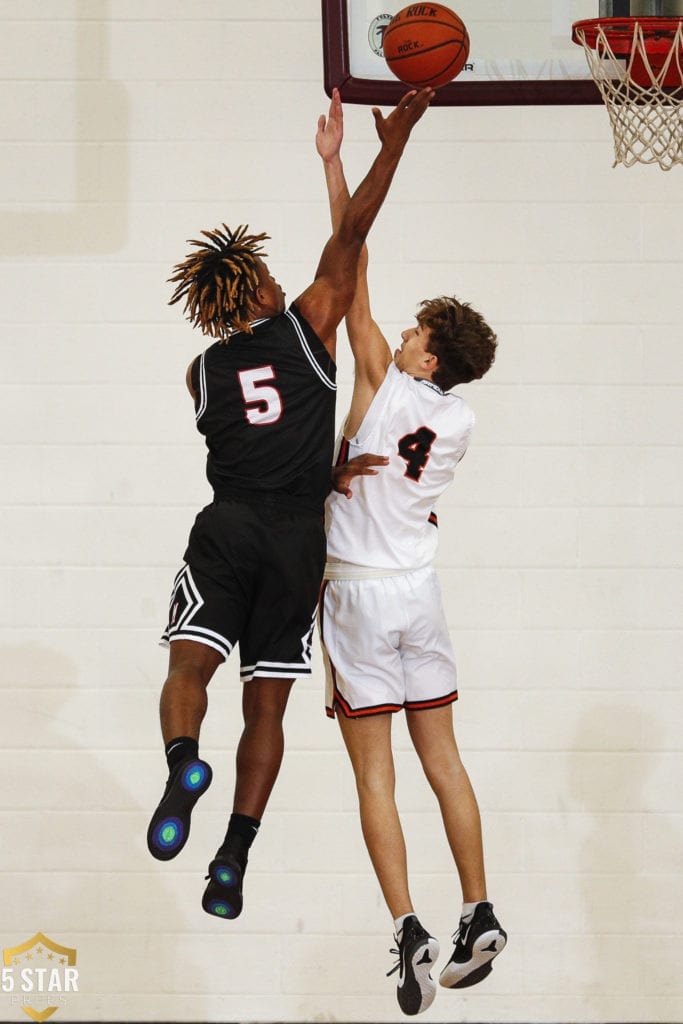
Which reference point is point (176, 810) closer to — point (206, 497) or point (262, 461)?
point (262, 461)

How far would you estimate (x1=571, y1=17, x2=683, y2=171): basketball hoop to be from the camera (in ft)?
13.8

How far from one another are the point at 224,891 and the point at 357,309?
1.84 metres

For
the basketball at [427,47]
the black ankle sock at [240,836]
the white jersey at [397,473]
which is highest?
the basketball at [427,47]

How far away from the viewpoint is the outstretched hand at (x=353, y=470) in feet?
13.3

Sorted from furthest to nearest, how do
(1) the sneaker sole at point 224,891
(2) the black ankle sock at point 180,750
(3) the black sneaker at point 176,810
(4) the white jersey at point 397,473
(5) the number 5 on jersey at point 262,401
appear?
(4) the white jersey at point 397,473 → (5) the number 5 on jersey at point 262,401 → (1) the sneaker sole at point 224,891 → (2) the black ankle sock at point 180,750 → (3) the black sneaker at point 176,810

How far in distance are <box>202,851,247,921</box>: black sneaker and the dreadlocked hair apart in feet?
5.24

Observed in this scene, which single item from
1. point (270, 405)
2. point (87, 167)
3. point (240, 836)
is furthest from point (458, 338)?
point (87, 167)

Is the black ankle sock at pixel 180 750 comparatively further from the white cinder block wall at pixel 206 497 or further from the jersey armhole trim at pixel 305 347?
the white cinder block wall at pixel 206 497

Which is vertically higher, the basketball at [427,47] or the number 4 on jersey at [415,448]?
the basketball at [427,47]

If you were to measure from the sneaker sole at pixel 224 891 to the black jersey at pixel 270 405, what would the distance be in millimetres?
1119

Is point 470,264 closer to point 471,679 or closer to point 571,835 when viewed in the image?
point 471,679

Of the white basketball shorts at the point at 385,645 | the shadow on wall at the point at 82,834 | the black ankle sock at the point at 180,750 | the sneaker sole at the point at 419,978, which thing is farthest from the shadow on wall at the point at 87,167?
the sneaker sole at the point at 419,978

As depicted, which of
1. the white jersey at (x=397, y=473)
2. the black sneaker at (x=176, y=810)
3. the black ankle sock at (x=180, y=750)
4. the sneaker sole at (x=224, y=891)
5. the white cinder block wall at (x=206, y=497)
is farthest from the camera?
the white cinder block wall at (x=206, y=497)

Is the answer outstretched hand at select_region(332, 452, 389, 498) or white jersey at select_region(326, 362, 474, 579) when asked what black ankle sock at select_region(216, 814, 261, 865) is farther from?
outstretched hand at select_region(332, 452, 389, 498)
